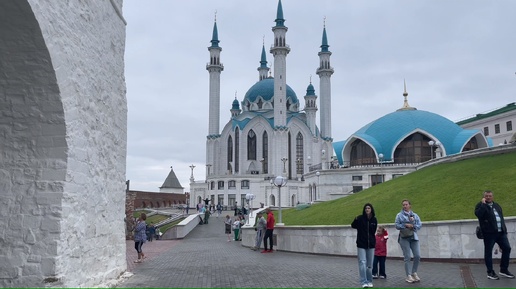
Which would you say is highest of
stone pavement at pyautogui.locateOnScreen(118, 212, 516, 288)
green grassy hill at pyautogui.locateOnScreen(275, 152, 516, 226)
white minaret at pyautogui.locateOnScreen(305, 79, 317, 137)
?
white minaret at pyautogui.locateOnScreen(305, 79, 317, 137)

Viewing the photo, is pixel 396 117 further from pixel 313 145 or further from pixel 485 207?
pixel 485 207

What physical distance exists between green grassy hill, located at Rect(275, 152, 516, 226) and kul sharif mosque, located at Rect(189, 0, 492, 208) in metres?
19.2

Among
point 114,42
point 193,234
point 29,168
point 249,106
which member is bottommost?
point 193,234

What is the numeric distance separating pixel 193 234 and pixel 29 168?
21039 mm

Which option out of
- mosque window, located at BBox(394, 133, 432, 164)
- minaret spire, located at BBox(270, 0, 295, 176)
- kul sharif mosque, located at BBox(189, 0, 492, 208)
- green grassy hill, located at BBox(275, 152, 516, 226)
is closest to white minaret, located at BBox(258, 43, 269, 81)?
kul sharif mosque, located at BBox(189, 0, 492, 208)

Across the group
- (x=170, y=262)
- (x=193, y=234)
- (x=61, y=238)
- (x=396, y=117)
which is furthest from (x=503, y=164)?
(x=396, y=117)

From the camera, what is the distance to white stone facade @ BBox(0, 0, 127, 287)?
19.6ft

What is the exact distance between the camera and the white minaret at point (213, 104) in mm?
66438

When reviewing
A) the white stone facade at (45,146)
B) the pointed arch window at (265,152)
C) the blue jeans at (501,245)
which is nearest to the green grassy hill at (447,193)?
the blue jeans at (501,245)

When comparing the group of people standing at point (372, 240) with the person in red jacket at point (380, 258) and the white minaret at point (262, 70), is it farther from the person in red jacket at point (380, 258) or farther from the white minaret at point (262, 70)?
the white minaret at point (262, 70)

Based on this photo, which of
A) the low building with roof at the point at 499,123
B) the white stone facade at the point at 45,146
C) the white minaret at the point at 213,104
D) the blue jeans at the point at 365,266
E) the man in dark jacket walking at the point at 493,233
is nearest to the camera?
the white stone facade at the point at 45,146

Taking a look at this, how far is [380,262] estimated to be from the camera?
28.6 feet

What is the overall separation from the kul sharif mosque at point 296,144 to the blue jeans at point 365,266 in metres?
29.2

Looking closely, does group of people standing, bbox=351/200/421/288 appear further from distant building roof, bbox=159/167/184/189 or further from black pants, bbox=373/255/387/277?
distant building roof, bbox=159/167/184/189
